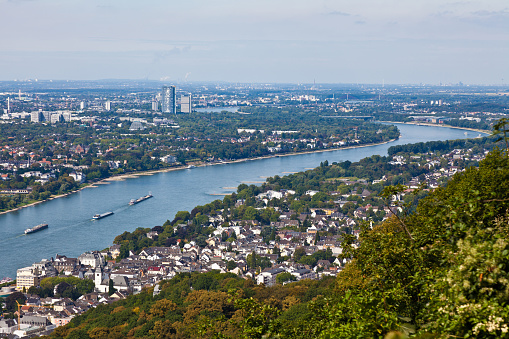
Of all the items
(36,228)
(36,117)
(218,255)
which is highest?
(36,117)

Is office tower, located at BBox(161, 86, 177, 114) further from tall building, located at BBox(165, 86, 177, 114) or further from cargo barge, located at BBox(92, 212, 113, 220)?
cargo barge, located at BBox(92, 212, 113, 220)

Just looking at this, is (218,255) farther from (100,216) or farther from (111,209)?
(111,209)

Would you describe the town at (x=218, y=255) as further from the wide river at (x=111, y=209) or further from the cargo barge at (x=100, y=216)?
the cargo barge at (x=100, y=216)

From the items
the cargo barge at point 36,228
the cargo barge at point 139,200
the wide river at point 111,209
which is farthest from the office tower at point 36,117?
the cargo barge at point 36,228

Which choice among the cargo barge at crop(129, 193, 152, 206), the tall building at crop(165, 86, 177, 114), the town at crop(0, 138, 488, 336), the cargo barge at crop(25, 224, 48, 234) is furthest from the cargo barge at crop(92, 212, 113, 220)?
the tall building at crop(165, 86, 177, 114)

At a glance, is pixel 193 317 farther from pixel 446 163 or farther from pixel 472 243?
pixel 446 163

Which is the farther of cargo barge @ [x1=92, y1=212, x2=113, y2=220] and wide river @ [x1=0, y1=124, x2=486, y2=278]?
cargo barge @ [x1=92, y1=212, x2=113, y2=220]

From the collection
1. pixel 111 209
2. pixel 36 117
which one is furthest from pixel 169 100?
pixel 111 209
